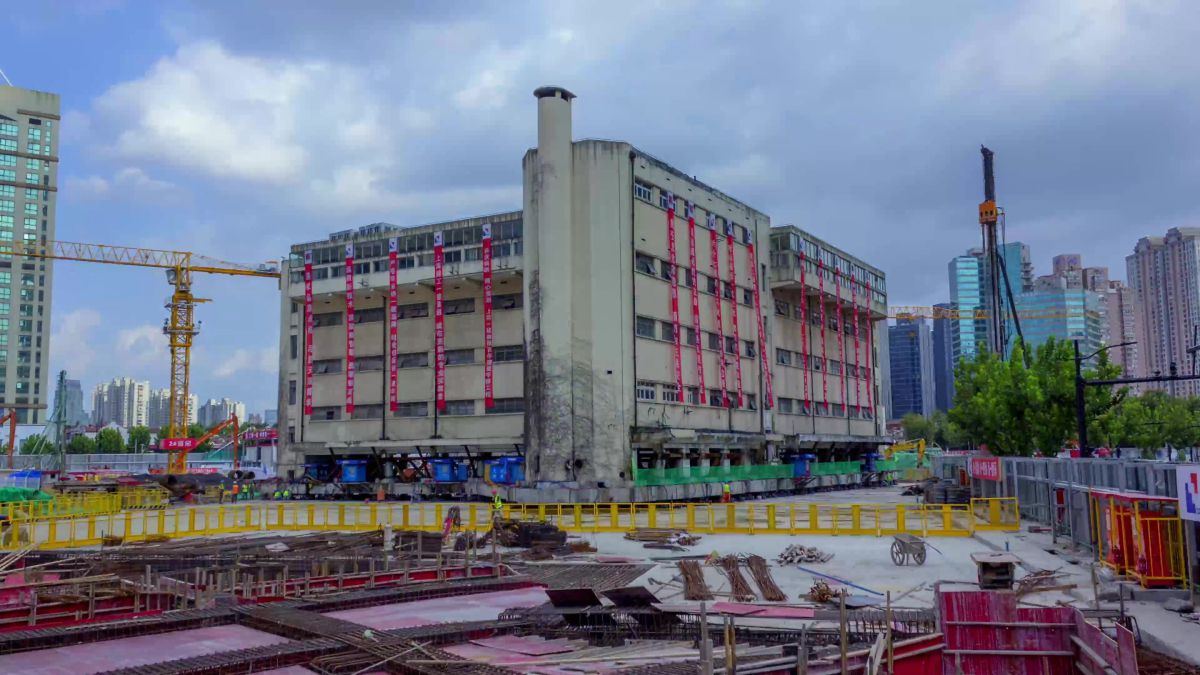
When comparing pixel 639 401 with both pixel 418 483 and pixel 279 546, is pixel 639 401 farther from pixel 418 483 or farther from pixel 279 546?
pixel 279 546

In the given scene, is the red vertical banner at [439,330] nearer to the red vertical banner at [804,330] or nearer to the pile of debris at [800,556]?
the red vertical banner at [804,330]

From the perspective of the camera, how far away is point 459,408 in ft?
210

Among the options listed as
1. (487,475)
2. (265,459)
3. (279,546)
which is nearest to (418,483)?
(487,475)

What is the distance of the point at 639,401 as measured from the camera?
190 ft

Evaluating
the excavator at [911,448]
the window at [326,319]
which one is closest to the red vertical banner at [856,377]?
the excavator at [911,448]

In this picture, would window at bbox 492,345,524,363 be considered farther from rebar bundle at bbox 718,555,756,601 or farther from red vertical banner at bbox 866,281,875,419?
red vertical banner at bbox 866,281,875,419

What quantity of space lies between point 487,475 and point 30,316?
132150mm

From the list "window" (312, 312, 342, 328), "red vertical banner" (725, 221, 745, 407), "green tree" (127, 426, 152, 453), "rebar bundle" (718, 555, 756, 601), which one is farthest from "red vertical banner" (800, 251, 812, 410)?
"green tree" (127, 426, 152, 453)

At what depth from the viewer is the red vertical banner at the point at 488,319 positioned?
2435 inches

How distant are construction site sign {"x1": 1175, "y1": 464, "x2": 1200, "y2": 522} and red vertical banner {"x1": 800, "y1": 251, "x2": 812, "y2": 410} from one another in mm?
56854

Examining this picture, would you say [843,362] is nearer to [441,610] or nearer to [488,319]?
[488,319]

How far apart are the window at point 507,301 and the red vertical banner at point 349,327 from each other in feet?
35.5

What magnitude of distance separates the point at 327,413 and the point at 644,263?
2672cm

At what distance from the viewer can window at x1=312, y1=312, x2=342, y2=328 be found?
70625 millimetres
